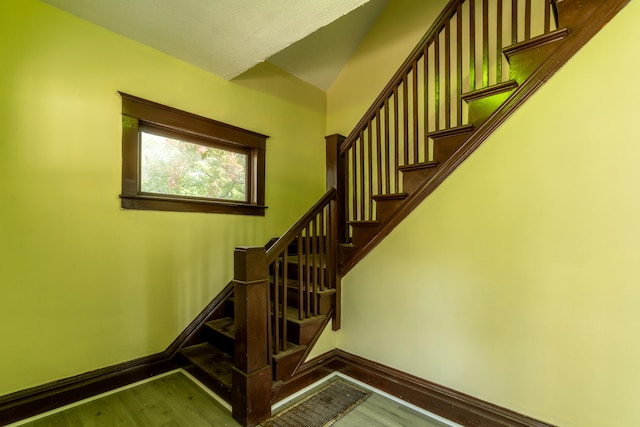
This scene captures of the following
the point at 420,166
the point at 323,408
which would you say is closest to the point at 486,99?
the point at 420,166

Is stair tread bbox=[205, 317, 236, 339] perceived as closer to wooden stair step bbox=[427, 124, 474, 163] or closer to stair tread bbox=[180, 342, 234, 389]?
stair tread bbox=[180, 342, 234, 389]

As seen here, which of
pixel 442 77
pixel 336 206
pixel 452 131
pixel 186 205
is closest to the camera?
pixel 452 131

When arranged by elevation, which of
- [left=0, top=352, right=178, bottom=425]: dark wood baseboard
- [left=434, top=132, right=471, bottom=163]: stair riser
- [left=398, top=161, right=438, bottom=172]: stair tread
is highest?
[left=434, top=132, right=471, bottom=163]: stair riser

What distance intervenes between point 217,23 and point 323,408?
2.79 metres

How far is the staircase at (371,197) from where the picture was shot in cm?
160

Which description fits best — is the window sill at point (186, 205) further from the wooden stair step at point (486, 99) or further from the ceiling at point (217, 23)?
the wooden stair step at point (486, 99)

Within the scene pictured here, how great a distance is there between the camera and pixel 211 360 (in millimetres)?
2312

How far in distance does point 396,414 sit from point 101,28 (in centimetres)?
345


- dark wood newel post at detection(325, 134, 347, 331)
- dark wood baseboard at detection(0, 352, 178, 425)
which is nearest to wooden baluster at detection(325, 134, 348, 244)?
dark wood newel post at detection(325, 134, 347, 331)

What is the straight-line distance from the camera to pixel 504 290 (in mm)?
1668

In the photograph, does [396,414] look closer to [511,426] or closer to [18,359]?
[511,426]

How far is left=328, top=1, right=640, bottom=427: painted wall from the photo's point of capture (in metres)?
1.36

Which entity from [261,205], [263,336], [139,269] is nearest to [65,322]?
[139,269]

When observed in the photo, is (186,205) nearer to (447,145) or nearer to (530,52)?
(447,145)
